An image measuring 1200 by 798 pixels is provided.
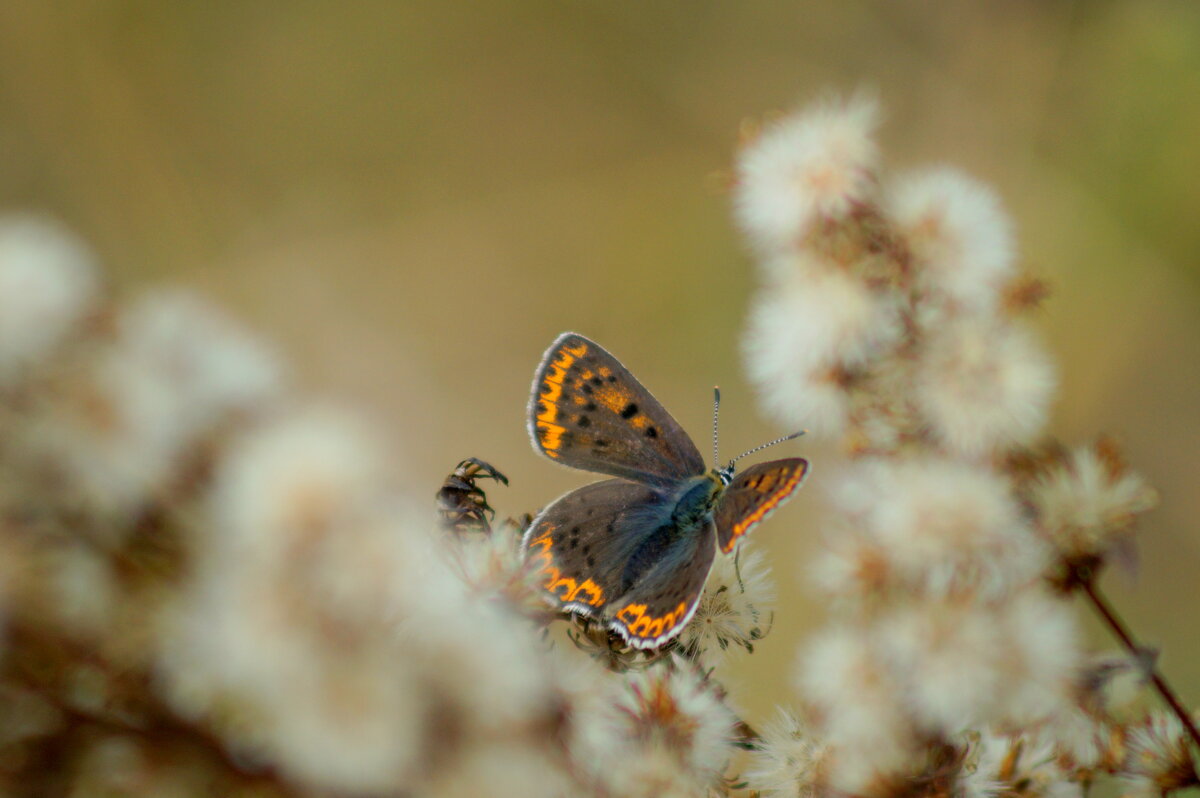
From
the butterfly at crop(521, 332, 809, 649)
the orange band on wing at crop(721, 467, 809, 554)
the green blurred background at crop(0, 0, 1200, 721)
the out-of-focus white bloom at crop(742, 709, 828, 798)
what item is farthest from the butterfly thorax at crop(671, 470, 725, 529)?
the green blurred background at crop(0, 0, 1200, 721)

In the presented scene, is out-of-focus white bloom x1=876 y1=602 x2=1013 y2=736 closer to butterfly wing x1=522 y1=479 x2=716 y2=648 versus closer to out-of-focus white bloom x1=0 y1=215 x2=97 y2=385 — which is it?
butterfly wing x1=522 y1=479 x2=716 y2=648

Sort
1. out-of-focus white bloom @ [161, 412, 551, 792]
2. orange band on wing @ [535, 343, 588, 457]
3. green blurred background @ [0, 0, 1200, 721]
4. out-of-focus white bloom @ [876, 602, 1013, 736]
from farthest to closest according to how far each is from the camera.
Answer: green blurred background @ [0, 0, 1200, 721] → orange band on wing @ [535, 343, 588, 457] → out-of-focus white bloom @ [876, 602, 1013, 736] → out-of-focus white bloom @ [161, 412, 551, 792]

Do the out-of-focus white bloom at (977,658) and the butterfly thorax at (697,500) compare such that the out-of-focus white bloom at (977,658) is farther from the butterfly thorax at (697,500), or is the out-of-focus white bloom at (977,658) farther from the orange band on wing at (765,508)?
the butterfly thorax at (697,500)

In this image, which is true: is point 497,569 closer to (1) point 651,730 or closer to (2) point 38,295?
(1) point 651,730

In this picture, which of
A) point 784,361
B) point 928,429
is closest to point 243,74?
point 784,361

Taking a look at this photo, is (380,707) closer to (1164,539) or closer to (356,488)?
(356,488)

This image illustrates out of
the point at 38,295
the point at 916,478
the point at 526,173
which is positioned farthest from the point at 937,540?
the point at 526,173
